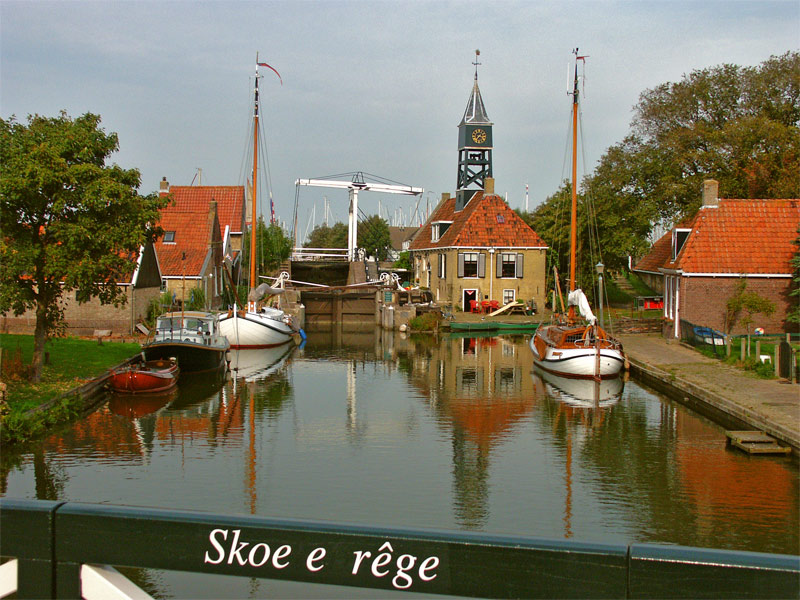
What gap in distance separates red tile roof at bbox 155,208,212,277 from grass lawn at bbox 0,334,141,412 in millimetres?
10844

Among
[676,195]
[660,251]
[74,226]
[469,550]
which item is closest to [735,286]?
[660,251]

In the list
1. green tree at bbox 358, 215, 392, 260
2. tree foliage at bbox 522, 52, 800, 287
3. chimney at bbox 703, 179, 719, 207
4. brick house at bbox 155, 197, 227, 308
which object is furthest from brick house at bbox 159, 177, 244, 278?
green tree at bbox 358, 215, 392, 260

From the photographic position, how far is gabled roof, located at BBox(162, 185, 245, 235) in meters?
52.3

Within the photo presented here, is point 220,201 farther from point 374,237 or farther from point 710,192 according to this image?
point 374,237

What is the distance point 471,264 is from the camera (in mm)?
50875

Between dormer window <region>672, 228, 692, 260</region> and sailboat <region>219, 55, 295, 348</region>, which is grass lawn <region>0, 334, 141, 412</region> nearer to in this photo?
sailboat <region>219, 55, 295, 348</region>

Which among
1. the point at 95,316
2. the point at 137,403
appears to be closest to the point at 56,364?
the point at 137,403

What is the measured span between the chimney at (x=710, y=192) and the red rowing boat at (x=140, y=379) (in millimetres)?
21960

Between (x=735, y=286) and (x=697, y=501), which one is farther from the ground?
(x=735, y=286)

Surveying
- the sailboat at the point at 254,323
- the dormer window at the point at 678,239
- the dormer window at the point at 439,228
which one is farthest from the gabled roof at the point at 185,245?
the dormer window at the point at 678,239

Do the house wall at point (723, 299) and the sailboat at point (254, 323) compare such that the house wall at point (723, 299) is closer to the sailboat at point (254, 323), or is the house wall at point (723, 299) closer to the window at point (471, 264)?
the sailboat at point (254, 323)

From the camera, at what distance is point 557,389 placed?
26422mm

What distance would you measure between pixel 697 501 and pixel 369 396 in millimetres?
12922

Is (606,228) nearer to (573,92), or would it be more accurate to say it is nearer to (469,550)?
(573,92)
